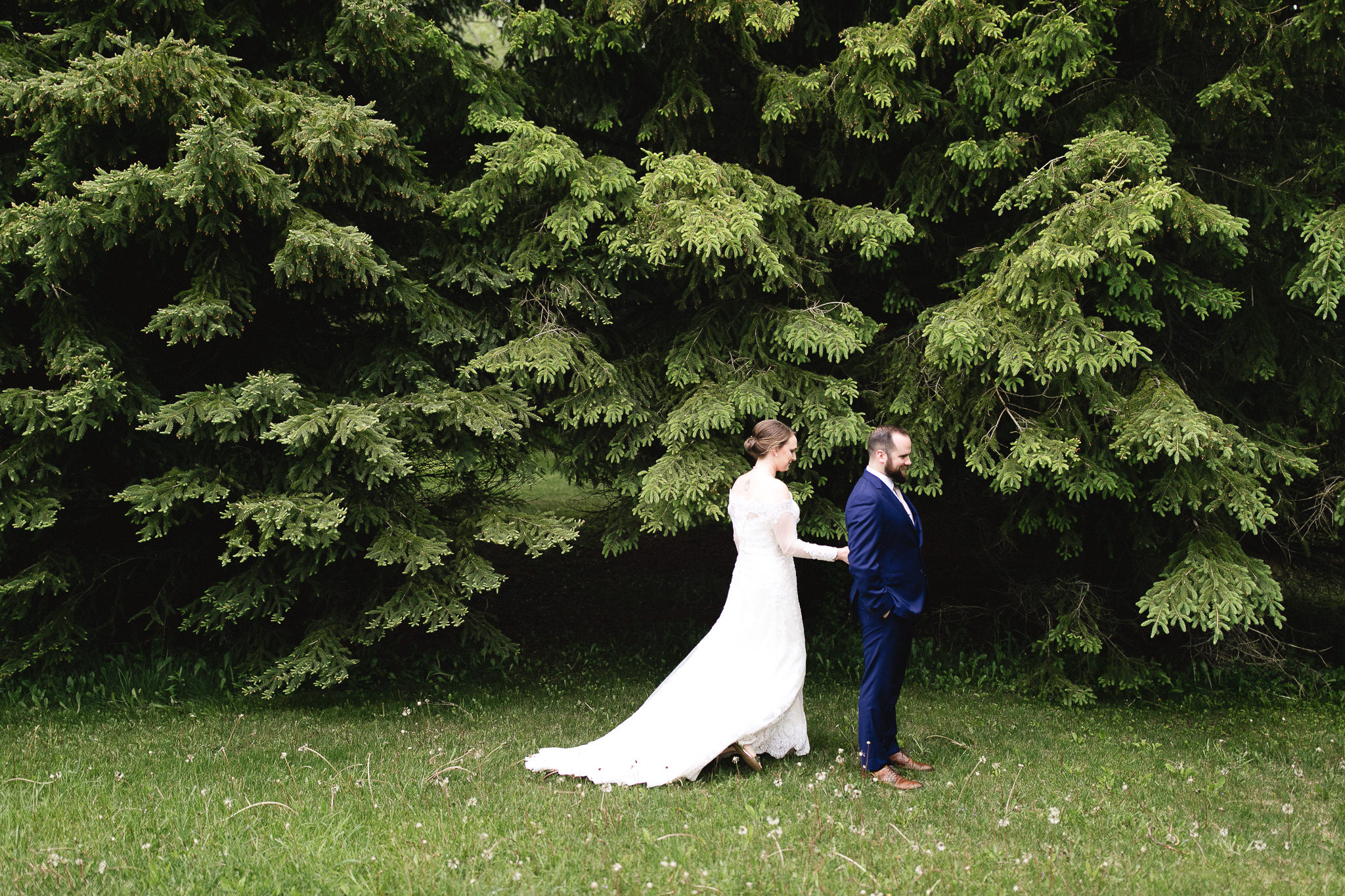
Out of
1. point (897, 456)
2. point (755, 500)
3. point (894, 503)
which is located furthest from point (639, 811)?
point (897, 456)

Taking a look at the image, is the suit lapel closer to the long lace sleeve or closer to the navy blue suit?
the navy blue suit

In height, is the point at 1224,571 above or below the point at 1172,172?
below

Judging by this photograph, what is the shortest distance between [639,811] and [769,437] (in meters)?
2.33

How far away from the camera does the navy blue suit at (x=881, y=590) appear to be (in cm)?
537

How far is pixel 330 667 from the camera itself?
7125mm

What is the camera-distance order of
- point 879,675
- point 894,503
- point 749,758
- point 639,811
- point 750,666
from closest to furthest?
point 639,811
point 894,503
point 879,675
point 749,758
point 750,666

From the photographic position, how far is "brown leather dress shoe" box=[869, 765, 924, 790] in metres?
5.39

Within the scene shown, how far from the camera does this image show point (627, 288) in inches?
312

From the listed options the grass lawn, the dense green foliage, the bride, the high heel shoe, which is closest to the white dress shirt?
the bride

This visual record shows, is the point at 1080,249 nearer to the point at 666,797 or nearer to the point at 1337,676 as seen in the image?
the point at 666,797

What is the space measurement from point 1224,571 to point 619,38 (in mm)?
6261

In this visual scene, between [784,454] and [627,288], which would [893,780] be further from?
[627,288]

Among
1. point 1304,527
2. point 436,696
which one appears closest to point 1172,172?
point 1304,527

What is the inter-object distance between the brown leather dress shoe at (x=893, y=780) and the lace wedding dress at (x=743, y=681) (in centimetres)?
59
